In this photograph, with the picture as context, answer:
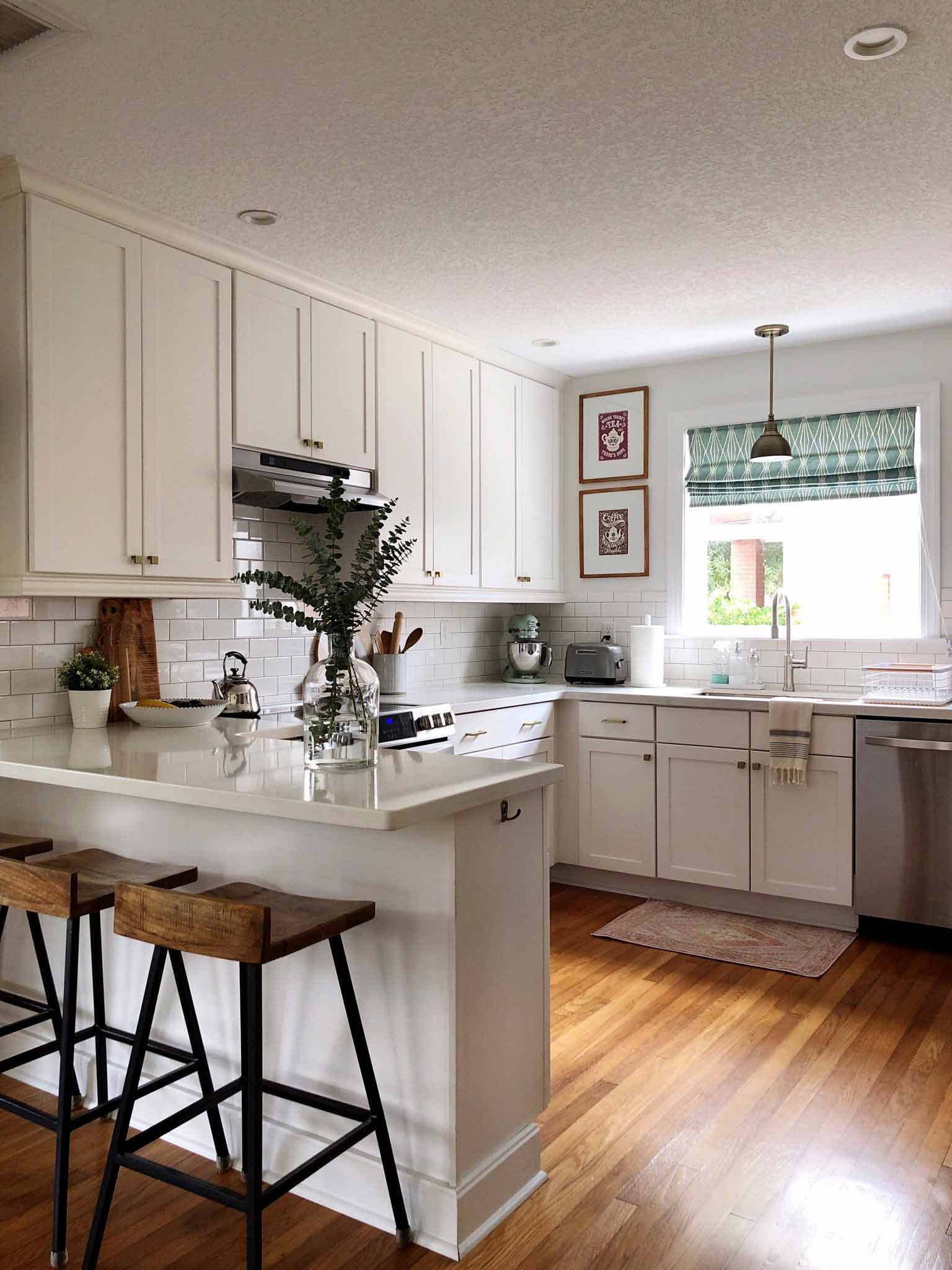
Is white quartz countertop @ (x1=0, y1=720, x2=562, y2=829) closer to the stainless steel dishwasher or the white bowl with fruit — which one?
the white bowl with fruit

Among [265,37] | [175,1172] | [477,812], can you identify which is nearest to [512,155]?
[265,37]

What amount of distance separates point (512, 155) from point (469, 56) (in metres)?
0.49

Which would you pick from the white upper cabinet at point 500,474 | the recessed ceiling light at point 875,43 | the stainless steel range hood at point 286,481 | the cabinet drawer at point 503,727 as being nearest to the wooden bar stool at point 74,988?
the stainless steel range hood at point 286,481

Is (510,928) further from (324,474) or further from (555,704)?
(555,704)

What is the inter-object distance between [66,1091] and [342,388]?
2649 mm

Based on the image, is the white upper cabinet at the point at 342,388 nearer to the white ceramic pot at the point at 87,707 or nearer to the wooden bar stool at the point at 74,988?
the white ceramic pot at the point at 87,707

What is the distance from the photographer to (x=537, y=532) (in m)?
5.21

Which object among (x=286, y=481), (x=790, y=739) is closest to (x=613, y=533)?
(x=790, y=739)

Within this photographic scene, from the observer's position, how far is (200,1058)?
92.0 inches

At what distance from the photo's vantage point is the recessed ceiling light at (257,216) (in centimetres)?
309

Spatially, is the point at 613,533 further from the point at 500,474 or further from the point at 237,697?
the point at 237,697

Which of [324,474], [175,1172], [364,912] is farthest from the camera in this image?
[324,474]

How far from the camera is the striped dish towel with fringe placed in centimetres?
411

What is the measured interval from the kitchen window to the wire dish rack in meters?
0.37
